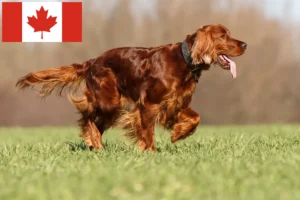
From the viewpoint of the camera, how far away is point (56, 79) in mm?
6875

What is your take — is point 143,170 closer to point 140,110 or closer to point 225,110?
point 140,110

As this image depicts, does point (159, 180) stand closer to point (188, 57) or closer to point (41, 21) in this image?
point (188, 57)

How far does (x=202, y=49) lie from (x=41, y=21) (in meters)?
4.67

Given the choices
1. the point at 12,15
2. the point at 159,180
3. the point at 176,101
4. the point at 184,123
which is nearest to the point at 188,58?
the point at 176,101

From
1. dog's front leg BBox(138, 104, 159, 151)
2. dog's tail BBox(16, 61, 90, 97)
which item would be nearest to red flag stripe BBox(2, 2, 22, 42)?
dog's tail BBox(16, 61, 90, 97)

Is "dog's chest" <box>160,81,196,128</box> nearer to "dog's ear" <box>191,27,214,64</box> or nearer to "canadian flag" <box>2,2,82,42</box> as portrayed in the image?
"dog's ear" <box>191,27,214,64</box>

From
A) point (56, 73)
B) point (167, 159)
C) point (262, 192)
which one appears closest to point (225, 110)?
point (56, 73)

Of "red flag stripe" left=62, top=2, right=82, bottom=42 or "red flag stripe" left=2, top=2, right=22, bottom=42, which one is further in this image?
"red flag stripe" left=2, top=2, right=22, bottom=42

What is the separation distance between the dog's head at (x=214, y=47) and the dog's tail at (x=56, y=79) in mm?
1542

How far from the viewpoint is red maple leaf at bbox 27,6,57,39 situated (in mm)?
9727

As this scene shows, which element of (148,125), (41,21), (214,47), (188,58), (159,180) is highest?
(41,21)

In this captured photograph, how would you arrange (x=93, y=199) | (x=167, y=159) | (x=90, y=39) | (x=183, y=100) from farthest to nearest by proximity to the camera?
(x=90, y=39), (x=183, y=100), (x=167, y=159), (x=93, y=199)

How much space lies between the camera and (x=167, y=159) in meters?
4.46

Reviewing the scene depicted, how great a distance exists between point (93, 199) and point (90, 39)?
581 inches
